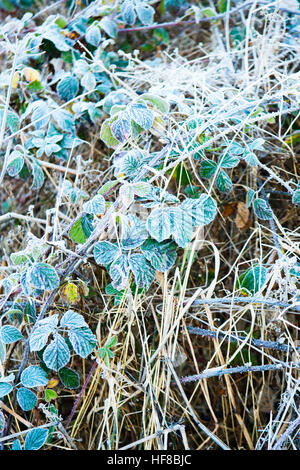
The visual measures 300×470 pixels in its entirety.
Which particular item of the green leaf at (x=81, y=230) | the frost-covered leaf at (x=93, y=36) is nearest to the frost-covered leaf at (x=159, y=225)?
the green leaf at (x=81, y=230)

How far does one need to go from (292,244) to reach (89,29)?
82 centimetres

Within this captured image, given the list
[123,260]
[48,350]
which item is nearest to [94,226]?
[123,260]

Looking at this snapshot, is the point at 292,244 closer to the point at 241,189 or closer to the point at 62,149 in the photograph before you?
the point at 241,189

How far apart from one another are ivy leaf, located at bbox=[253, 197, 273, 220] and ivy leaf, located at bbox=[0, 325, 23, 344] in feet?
1.85

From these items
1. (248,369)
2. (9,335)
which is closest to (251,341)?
(248,369)

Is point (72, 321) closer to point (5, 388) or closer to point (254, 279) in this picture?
point (5, 388)

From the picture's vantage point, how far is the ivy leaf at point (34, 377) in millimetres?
764

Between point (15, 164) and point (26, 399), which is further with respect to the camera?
point (15, 164)

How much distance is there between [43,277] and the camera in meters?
0.76

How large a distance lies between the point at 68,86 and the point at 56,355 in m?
0.73

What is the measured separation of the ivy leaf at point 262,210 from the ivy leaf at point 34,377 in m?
0.56

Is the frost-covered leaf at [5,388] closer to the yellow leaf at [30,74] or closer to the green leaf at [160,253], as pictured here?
the green leaf at [160,253]

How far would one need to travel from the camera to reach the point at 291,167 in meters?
1.10

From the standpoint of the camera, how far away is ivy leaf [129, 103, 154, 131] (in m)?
0.83
